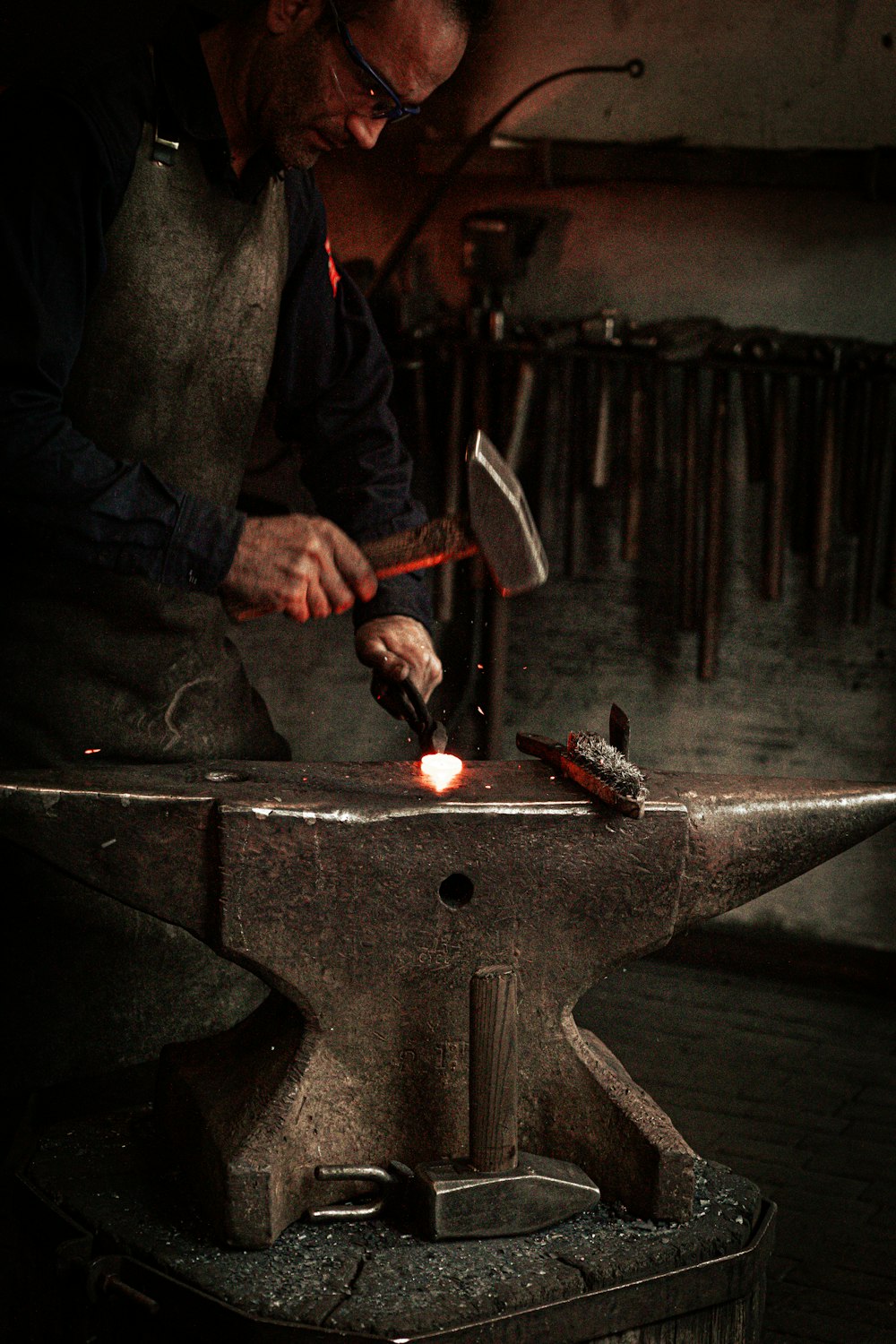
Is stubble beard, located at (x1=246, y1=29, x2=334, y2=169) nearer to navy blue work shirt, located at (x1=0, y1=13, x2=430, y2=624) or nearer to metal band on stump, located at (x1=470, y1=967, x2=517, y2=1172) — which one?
navy blue work shirt, located at (x1=0, y1=13, x2=430, y2=624)

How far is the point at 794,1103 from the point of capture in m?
3.13

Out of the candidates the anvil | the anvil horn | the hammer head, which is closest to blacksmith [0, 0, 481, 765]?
the hammer head

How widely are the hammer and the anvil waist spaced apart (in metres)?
0.38

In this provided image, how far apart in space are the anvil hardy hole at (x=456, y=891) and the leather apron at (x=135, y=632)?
2.34 ft

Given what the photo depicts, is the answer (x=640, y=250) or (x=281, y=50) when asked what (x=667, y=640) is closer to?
(x=640, y=250)

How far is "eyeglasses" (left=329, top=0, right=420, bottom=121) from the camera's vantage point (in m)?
1.95

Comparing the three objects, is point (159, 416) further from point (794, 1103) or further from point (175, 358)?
point (794, 1103)

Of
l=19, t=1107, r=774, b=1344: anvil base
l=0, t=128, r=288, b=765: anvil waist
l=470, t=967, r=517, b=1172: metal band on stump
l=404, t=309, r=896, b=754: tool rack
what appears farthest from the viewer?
l=404, t=309, r=896, b=754: tool rack

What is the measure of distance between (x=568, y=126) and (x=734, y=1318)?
332 cm

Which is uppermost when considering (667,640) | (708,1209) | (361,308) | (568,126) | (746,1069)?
(568,126)

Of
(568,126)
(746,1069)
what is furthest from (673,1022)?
(568,126)

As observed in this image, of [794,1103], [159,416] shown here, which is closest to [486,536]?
[159,416]

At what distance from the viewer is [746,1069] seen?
3.30m

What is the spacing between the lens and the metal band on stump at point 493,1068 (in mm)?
1503
